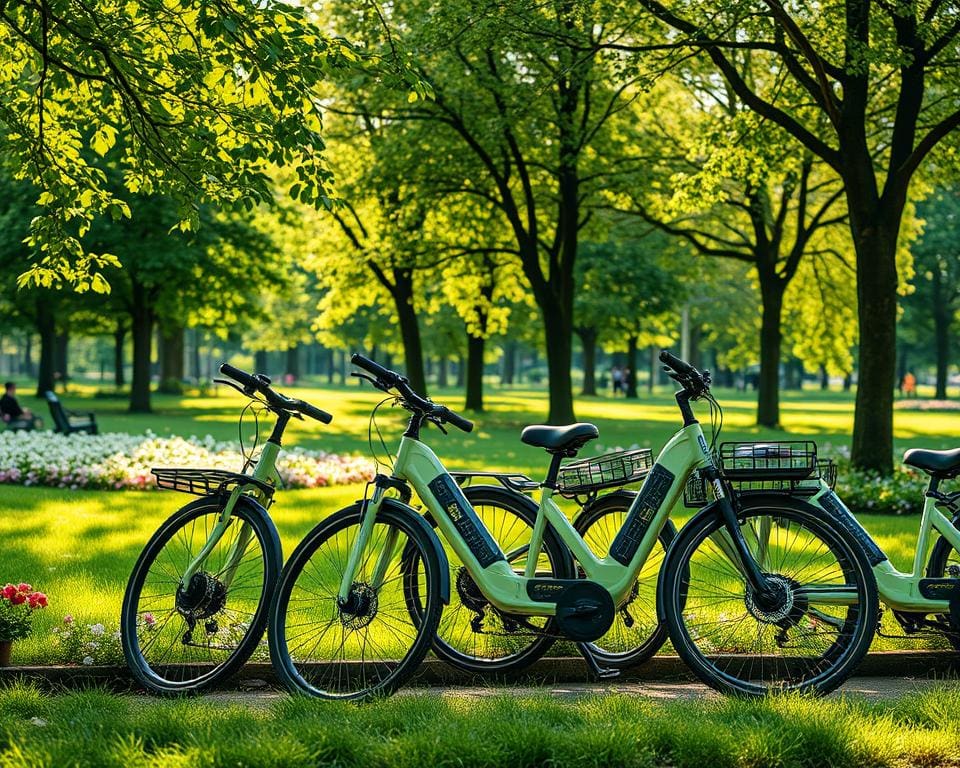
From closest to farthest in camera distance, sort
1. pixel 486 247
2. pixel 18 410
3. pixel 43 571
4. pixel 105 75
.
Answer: pixel 105 75
pixel 43 571
pixel 18 410
pixel 486 247

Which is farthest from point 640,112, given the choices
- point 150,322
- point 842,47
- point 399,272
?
point 150,322

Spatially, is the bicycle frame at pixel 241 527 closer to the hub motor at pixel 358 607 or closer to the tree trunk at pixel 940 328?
the hub motor at pixel 358 607

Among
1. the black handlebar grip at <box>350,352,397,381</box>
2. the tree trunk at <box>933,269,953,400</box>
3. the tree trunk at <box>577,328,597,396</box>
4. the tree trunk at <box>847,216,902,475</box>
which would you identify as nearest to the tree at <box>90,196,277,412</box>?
the tree trunk at <box>577,328,597,396</box>

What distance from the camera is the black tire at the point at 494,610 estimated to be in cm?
511

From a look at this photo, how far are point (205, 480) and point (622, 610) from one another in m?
1.96

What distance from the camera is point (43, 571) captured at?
7930 mm

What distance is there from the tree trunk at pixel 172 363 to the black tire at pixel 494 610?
4225cm

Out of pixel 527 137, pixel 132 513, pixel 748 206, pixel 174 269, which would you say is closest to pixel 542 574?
pixel 132 513

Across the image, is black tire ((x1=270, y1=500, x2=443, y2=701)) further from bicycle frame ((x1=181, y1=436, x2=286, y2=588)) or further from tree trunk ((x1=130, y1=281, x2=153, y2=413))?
tree trunk ((x1=130, y1=281, x2=153, y2=413))

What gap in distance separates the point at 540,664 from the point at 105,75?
4.61m

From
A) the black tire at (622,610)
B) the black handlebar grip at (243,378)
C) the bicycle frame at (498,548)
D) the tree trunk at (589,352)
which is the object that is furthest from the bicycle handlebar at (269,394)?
the tree trunk at (589,352)

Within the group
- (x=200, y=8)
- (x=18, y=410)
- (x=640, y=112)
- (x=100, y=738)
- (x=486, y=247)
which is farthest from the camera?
(x=486, y=247)

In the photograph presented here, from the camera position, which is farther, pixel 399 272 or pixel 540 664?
pixel 399 272

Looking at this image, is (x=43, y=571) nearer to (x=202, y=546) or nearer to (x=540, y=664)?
(x=202, y=546)
